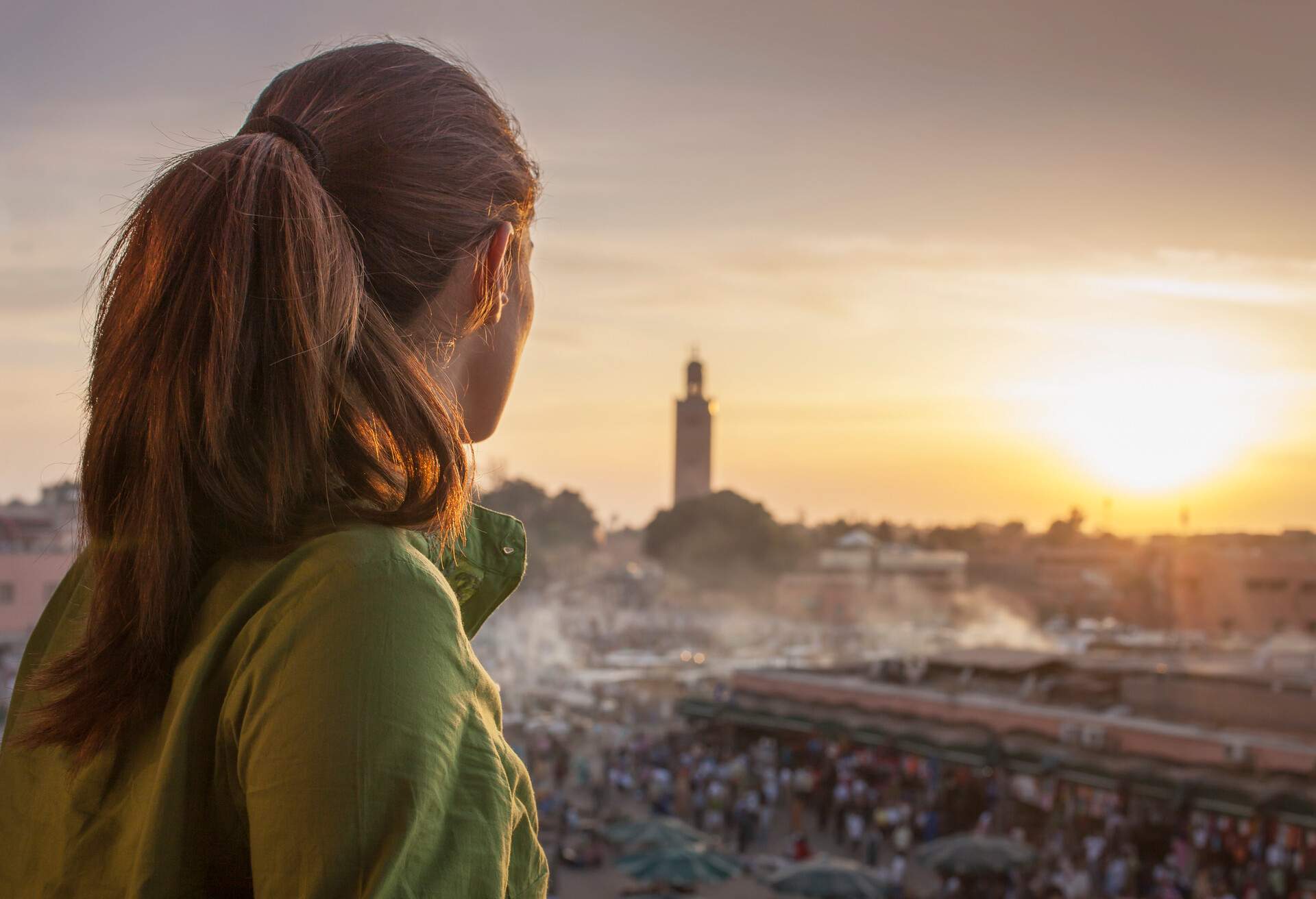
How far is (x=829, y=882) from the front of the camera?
37.4 feet

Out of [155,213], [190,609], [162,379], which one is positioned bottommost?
[190,609]

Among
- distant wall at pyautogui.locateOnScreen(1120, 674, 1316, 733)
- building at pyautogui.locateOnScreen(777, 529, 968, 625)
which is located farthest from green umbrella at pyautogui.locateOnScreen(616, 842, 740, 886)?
building at pyautogui.locateOnScreen(777, 529, 968, 625)

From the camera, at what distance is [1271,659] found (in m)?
23.4

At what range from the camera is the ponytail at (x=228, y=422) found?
64 cm

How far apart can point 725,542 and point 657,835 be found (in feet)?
149

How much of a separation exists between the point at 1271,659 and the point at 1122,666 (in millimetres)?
4804

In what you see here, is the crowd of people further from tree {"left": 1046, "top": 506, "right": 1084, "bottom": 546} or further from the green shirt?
tree {"left": 1046, "top": 506, "right": 1084, "bottom": 546}

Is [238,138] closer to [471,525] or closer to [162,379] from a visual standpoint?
[162,379]

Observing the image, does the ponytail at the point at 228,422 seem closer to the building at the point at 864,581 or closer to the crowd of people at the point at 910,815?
the crowd of people at the point at 910,815

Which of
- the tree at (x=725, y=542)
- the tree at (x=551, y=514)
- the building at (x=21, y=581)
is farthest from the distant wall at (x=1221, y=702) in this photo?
the tree at (x=551, y=514)

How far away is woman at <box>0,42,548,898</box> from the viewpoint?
21.7 inches

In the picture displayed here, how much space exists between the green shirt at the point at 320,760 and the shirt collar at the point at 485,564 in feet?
0.45

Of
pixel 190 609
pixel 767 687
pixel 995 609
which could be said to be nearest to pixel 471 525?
pixel 190 609

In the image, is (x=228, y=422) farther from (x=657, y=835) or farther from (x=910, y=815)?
(x=910, y=815)
